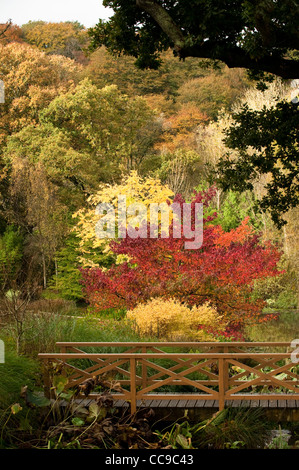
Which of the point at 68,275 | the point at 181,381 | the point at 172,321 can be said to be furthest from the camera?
the point at 68,275

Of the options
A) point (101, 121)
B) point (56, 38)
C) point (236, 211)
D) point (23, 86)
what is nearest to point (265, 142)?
point (236, 211)

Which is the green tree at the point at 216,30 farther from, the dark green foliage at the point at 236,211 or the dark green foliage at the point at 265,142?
the dark green foliage at the point at 236,211

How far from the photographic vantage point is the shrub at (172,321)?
8.81 meters

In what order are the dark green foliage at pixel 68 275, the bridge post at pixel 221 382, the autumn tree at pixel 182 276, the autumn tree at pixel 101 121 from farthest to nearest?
the autumn tree at pixel 101 121, the dark green foliage at pixel 68 275, the autumn tree at pixel 182 276, the bridge post at pixel 221 382

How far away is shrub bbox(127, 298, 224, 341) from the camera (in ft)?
28.9

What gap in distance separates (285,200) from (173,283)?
2582 mm

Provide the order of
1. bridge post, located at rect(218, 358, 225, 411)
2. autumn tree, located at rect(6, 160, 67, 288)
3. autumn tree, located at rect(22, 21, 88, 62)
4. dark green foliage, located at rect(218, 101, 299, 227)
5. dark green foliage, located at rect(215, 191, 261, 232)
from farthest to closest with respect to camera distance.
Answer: autumn tree, located at rect(22, 21, 88, 62)
dark green foliage, located at rect(215, 191, 261, 232)
autumn tree, located at rect(6, 160, 67, 288)
dark green foliage, located at rect(218, 101, 299, 227)
bridge post, located at rect(218, 358, 225, 411)

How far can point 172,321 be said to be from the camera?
896 centimetres

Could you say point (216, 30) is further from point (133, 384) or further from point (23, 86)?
point (23, 86)

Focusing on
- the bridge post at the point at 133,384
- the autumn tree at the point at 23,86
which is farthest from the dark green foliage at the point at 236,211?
the bridge post at the point at 133,384

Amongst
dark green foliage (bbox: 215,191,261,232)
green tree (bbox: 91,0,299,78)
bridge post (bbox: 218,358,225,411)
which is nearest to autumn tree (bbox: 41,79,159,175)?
dark green foliage (bbox: 215,191,261,232)

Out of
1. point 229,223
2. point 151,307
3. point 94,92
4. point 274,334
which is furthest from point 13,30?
point 151,307

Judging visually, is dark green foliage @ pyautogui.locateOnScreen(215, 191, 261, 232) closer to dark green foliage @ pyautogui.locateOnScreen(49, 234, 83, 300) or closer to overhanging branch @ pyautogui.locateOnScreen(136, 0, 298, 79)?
dark green foliage @ pyautogui.locateOnScreen(49, 234, 83, 300)

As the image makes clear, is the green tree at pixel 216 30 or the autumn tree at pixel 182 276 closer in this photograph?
the green tree at pixel 216 30
